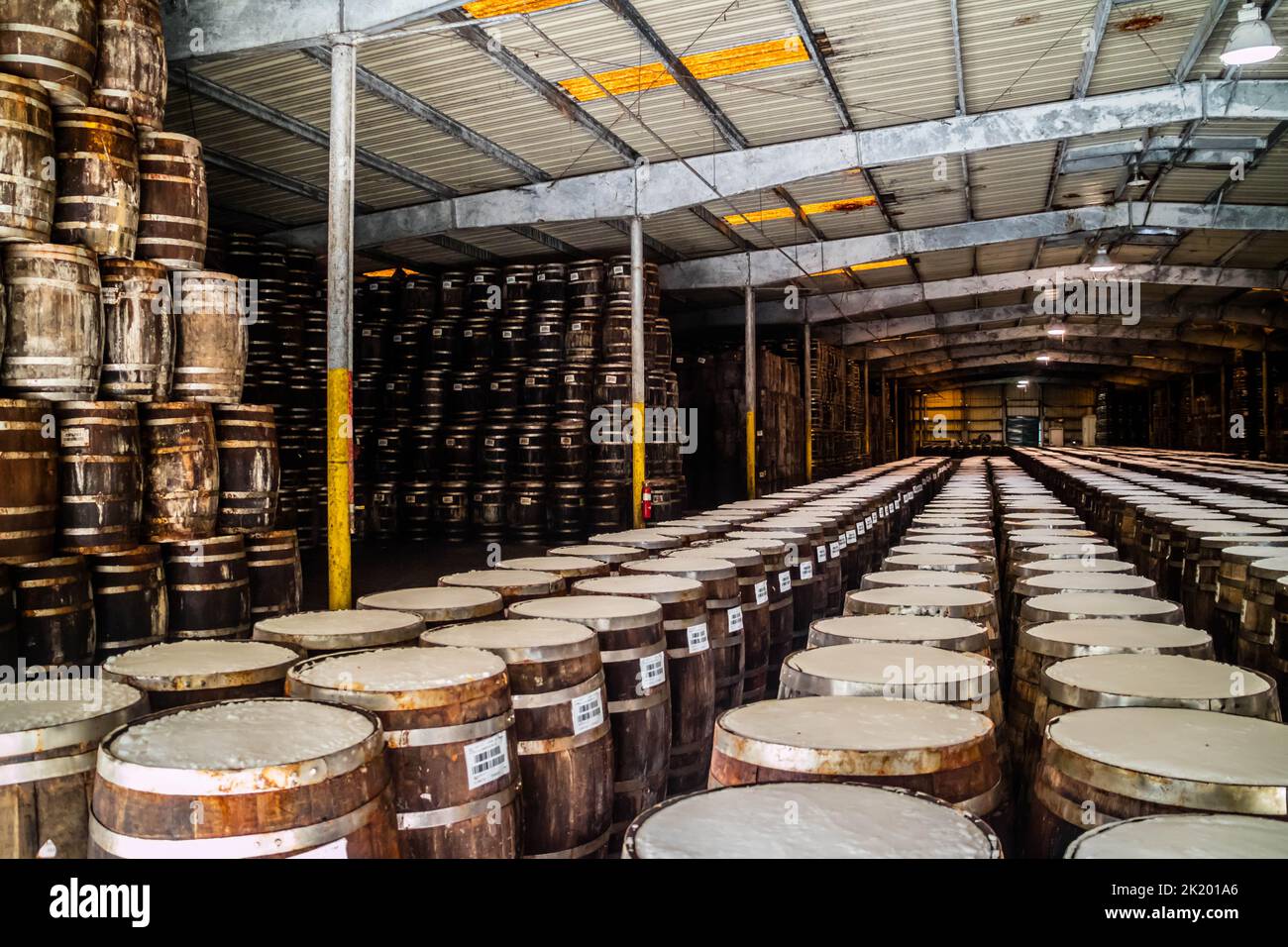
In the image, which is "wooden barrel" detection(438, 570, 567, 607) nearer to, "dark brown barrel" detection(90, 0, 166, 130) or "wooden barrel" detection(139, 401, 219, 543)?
"wooden barrel" detection(139, 401, 219, 543)

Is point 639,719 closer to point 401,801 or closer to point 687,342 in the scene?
point 401,801

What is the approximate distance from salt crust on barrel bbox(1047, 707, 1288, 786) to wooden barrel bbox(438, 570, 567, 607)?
92.4 inches

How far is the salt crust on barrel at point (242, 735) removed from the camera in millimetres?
1873

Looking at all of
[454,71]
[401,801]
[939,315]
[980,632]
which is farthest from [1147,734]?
[939,315]

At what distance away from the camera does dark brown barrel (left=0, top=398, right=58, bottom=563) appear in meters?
4.27

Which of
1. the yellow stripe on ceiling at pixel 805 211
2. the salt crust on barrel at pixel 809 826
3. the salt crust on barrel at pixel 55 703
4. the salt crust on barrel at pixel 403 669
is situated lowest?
the salt crust on barrel at pixel 809 826

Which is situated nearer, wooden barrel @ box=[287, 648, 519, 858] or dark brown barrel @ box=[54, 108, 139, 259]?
wooden barrel @ box=[287, 648, 519, 858]

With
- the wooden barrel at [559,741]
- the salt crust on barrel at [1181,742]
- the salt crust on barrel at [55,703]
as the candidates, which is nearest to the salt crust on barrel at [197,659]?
the salt crust on barrel at [55,703]

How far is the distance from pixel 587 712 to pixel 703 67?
7973 mm

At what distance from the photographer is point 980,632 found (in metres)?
3.11

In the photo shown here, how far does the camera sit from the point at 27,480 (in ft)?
14.2

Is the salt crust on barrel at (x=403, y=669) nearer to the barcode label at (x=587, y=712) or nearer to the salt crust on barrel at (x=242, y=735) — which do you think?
the salt crust on barrel at (x=242, y=735)

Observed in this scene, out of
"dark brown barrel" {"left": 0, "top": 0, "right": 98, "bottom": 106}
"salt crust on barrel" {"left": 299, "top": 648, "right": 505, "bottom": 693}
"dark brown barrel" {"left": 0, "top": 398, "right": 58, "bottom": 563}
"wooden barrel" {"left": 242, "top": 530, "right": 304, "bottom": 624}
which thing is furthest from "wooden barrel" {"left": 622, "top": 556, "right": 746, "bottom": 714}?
"dark brown barrel" {"left": 0, "top": 0, "right": 98, "bottom": 106}

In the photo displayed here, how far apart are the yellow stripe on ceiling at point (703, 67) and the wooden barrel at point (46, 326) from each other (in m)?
5.86
